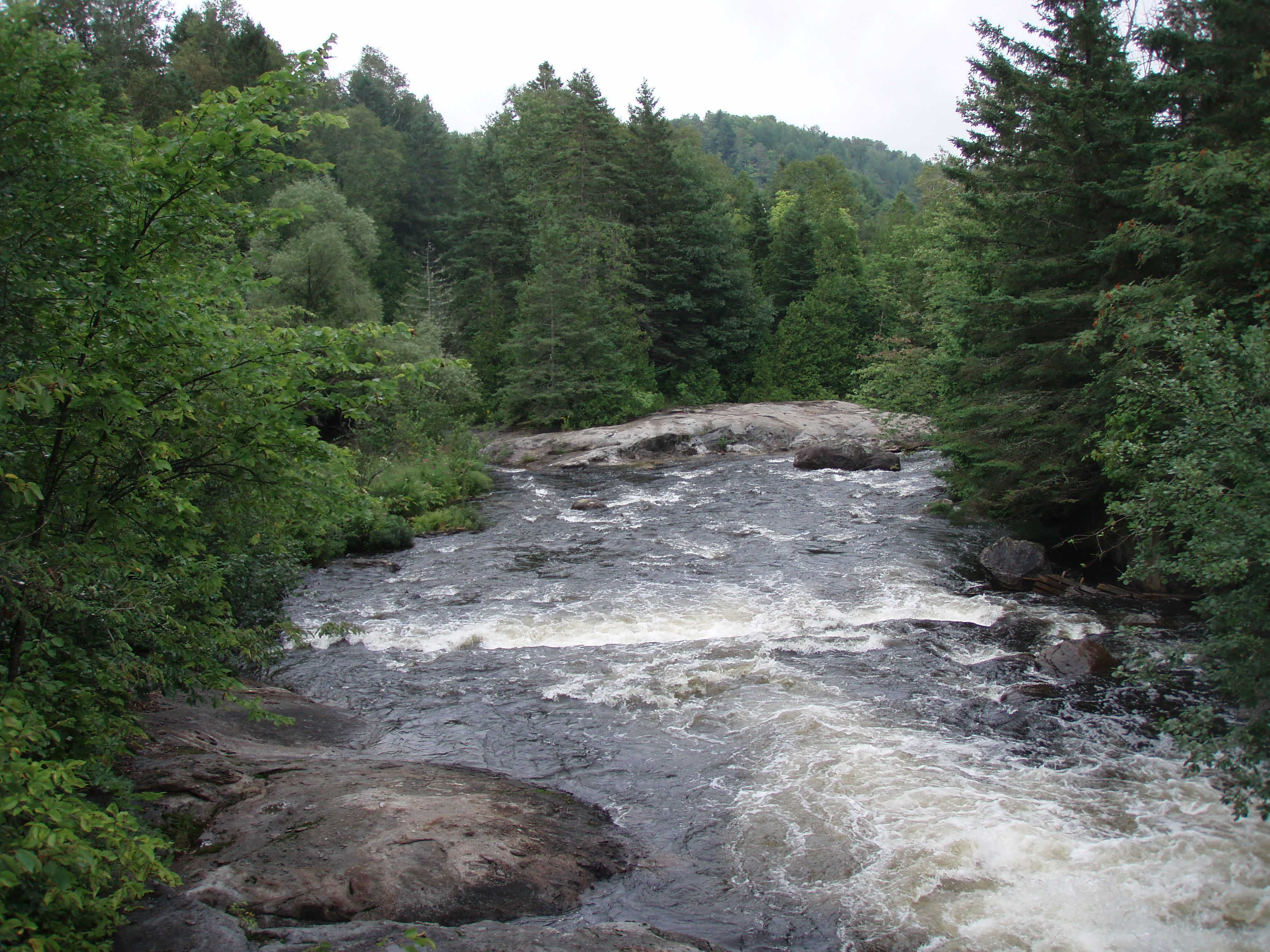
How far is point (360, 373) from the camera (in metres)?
6.57

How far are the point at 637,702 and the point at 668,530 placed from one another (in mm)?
10735

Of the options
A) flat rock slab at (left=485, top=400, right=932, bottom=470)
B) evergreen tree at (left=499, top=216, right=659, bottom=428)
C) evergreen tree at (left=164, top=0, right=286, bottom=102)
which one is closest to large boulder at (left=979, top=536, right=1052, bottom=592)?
flat rock slab at (left=485, top=400, right=932, bottom=470)

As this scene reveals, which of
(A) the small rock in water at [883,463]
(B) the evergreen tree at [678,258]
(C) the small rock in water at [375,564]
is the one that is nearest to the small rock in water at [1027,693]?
(C) the small rock in water at [375,564]

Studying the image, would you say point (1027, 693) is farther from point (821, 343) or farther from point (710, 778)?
point (821, 343)

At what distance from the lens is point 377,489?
22.8 meters

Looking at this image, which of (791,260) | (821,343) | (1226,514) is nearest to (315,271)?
(821,343)

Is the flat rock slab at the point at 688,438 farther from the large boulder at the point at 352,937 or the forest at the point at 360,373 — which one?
the large boulder at the point at 352,937

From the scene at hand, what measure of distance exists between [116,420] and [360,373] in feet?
6.13

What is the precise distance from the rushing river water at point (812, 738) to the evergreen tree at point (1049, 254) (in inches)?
107

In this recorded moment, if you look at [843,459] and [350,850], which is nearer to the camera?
[350,850]

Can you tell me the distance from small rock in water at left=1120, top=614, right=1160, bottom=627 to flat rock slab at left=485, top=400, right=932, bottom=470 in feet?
61.2

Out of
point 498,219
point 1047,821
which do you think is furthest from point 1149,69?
point 498,219

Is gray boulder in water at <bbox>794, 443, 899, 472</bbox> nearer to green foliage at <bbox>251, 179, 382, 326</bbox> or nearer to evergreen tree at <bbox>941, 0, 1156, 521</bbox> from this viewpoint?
evergreen tree at <bbox>941, 0, 1156, 521</bbox>

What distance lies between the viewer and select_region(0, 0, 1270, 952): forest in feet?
16.3
